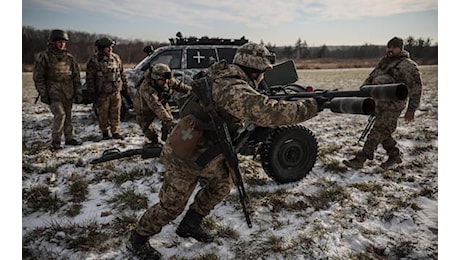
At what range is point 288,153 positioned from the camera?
11.3 ft

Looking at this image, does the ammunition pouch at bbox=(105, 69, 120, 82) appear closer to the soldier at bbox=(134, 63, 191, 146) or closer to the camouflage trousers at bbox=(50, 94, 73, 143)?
the camouflage trousers at bbox=(50, 94, 73, 143)

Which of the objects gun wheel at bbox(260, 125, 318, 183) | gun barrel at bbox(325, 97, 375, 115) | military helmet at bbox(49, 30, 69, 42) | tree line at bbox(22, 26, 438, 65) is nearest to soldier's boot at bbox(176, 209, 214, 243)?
gun wheel at bbox(260, 125, 318, 183)

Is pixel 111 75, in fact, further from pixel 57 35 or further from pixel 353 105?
pixel 353 105

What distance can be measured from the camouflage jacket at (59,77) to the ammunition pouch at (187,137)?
8.82 ft

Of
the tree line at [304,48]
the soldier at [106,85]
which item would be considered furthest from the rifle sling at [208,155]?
the soldier at [106,85]

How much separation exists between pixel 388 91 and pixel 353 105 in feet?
0.65

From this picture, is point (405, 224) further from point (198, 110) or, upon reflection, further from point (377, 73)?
point (198, 110)

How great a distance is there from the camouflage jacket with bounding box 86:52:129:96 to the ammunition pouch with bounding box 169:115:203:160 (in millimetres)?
3011

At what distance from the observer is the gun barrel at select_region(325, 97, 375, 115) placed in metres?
1.72

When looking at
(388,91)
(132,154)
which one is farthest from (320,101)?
(132,154)

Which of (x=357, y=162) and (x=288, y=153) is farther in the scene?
(x=357, y=162)

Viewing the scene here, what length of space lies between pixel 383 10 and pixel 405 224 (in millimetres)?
1782
